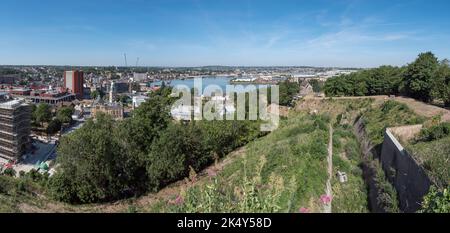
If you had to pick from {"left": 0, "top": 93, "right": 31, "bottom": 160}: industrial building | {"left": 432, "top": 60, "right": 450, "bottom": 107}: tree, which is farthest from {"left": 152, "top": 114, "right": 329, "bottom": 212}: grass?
{"left": 0, "top": 93, "right": 31, "bottom": 160}: industrial building

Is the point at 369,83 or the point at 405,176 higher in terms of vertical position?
the point at 369,83

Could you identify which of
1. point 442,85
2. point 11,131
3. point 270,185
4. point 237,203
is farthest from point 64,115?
point 237,203

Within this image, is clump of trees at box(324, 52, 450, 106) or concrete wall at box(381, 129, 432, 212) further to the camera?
clump of trees at box(324, 52, 450, 106)

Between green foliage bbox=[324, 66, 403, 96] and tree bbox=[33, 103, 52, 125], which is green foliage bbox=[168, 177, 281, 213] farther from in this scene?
tree bbox=[33, 103, 52, 125]

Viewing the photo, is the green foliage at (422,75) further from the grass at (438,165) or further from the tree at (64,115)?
the tree at (64,115)

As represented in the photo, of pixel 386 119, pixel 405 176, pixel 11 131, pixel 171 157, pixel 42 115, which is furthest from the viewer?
pixel 42 115

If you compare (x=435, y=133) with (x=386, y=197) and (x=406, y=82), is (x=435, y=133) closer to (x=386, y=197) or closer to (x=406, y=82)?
(x=386, y=197)

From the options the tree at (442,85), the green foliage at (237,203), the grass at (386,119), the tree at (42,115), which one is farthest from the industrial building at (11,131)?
the green foliage at (237,203)
